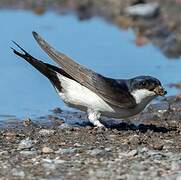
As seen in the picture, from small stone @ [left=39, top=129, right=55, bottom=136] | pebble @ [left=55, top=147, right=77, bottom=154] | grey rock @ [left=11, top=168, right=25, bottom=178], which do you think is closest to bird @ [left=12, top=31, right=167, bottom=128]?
small stone @ [left=39, top=129, right=55, bottom=136]

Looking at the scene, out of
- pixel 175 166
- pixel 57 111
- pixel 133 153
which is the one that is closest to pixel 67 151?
pixel 133 153

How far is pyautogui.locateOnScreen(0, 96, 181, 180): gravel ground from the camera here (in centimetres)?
647

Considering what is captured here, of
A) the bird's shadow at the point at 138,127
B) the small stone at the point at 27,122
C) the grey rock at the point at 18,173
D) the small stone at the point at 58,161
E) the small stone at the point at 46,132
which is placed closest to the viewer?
the grey rock at the point at 18,173

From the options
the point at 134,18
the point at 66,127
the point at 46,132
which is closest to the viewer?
the point at 46,132

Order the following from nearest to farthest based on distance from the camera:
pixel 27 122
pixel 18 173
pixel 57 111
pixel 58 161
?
pixel 18 173 < pixel 58 161 < pixel 27 122 < pixel 57 111

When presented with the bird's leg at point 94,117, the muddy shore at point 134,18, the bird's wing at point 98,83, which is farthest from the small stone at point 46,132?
the muddy shore at point 134,18

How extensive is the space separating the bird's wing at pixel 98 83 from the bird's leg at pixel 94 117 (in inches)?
7.1

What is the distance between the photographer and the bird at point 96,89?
786 cm

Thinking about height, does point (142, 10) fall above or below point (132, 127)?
above

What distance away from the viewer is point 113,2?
15.2 meters

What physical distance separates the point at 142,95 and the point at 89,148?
915mm

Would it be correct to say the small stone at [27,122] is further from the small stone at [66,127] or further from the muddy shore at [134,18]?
the muddy shore at [134,18]

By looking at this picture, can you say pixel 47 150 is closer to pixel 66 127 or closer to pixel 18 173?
pixel 18 173

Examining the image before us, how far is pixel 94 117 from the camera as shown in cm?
802
